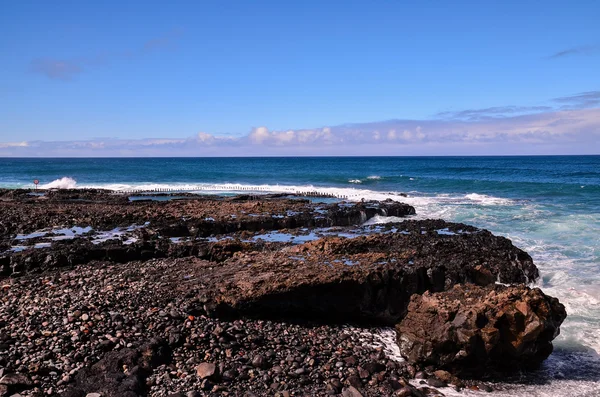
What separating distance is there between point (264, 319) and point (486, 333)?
4482mm

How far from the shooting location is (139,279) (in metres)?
12.0

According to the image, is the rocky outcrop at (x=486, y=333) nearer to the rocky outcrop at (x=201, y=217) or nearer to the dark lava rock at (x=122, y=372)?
the dark lava rock at (x=122, y=372)

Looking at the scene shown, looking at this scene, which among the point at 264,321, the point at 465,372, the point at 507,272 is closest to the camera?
the point at 465,372

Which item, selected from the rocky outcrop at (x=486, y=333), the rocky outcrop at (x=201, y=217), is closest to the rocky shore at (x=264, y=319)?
the rocky outcrop at (x=486, y=333)

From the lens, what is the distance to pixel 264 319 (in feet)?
34.1

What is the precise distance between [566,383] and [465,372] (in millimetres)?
1837

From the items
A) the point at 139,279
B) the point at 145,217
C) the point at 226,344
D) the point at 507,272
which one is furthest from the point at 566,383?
the point at 145,217

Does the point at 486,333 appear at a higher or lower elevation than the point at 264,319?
higher

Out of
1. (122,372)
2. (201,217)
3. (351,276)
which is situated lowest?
(122,372)

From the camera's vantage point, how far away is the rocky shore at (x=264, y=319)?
323 inches

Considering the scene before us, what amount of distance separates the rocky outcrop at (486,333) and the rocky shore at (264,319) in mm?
24

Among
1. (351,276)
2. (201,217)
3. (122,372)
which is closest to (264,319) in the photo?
(351,276)

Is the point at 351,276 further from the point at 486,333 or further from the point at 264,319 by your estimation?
the point at 486,333

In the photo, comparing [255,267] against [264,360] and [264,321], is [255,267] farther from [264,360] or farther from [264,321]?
[264,360]
